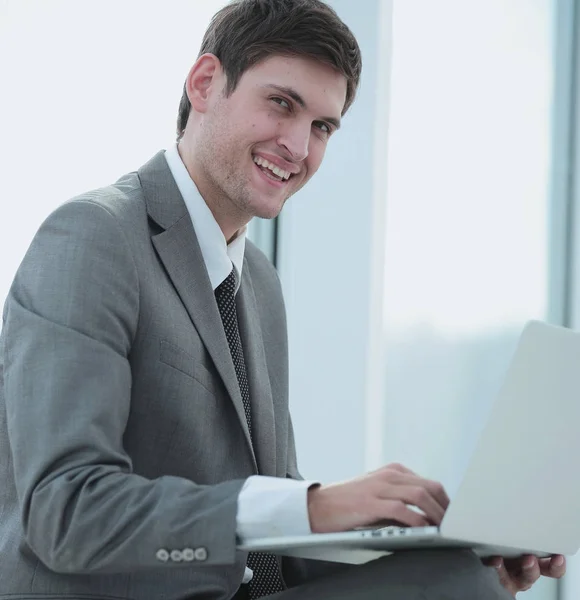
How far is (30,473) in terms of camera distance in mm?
1317

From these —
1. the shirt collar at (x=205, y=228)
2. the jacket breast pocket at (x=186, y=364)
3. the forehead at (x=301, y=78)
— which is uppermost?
the forehead at (x=301, y=78)

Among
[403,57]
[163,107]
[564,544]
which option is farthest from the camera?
[403,57]

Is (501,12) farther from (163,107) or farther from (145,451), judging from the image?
(145,451)

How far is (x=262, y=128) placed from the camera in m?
1.83

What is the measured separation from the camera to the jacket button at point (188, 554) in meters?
1.25

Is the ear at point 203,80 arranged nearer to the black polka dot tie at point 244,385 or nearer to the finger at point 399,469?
the black polka dot tie at point 244,385

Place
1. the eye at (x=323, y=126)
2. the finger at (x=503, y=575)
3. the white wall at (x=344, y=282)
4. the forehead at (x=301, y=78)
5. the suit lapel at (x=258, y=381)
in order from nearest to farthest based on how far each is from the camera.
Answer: the finger at (x=503, y=575) < the suit lapel at (x=258, y=381) < the forehead at (x=301, y=78) < the eye at (x=323, y=126) < the white wall at (x=344, y=282)

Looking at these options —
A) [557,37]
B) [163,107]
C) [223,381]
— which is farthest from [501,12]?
[223,381]

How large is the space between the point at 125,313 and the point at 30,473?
10.6 inches

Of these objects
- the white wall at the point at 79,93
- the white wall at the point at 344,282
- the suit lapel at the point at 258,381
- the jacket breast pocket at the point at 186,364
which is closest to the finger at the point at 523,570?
the suit lapel at the point at 258,381

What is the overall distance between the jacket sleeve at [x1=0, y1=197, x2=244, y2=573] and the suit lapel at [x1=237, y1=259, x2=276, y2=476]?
0.33 m

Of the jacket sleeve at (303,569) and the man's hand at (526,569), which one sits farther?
the jacket sleeve at (303,569)

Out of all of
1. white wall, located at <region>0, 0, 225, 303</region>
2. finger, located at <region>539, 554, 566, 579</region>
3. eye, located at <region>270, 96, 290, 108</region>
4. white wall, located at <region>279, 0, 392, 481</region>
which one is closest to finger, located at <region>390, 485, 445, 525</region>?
finger, located at <region>539, 554, 566, 579</region>

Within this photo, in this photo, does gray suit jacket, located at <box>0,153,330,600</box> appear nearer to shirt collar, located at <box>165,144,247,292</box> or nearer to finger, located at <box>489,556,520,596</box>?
shirt collar, located at <box>165,144,247,292</box>
